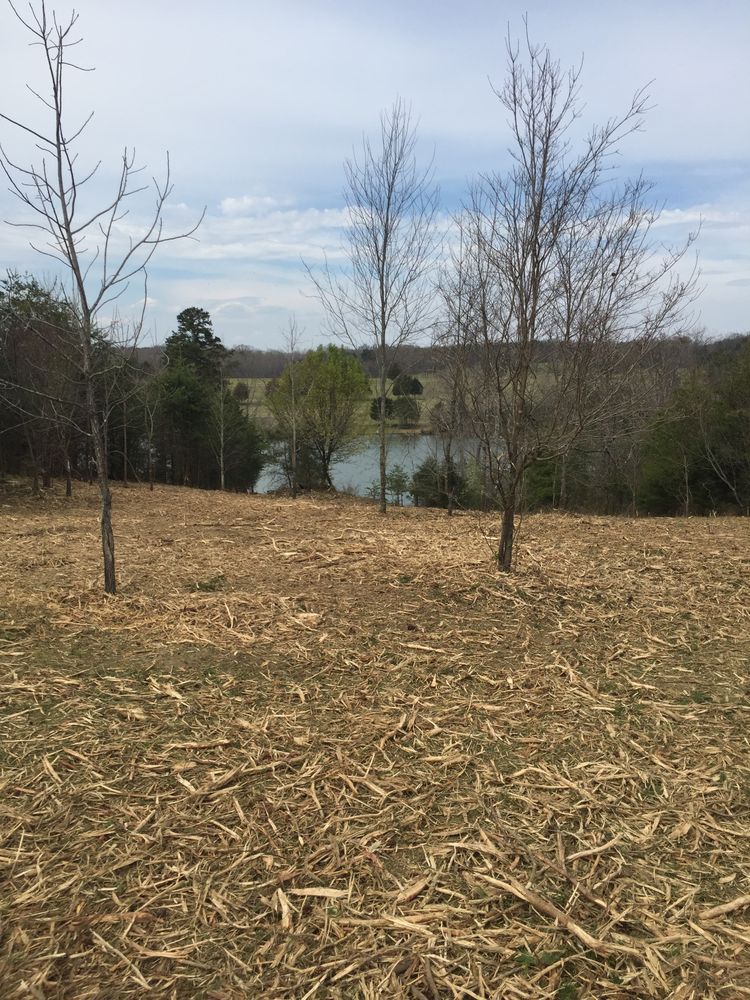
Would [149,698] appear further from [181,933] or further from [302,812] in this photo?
[181,933]

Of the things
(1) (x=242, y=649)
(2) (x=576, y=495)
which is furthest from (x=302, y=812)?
(2) (x=576, y=495)

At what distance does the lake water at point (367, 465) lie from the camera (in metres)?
21.4

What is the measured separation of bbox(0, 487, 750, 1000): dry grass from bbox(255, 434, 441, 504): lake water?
51.4 ft

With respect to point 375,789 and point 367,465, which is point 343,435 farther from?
point 375,789

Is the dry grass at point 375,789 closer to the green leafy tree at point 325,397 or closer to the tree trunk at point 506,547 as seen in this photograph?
the tree trunk at point 506,547

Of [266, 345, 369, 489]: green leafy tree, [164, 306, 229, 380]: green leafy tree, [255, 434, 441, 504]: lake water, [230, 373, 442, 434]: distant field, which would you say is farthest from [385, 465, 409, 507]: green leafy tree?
[164, 306, 229, 380]: green leafy tree

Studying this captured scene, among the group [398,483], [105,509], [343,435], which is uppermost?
[343,435]

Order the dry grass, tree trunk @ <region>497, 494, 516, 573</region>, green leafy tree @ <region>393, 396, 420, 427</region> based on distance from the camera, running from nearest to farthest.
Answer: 1. the dry grass
2. tree trunk @ <region>497, 494, 516, 573</region>
3. green leafy tree @ <region>393, 396, 420, 427</region>

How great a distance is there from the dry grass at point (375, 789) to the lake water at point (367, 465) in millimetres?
15671

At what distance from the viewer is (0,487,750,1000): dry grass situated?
1.89 meters

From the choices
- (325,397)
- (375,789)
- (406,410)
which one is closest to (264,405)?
(325,397)

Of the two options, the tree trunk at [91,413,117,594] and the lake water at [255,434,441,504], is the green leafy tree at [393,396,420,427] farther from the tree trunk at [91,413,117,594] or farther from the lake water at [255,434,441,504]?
the tree trunk at [91,413,117,594]

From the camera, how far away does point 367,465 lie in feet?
89.1

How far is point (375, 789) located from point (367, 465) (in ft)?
80.7
